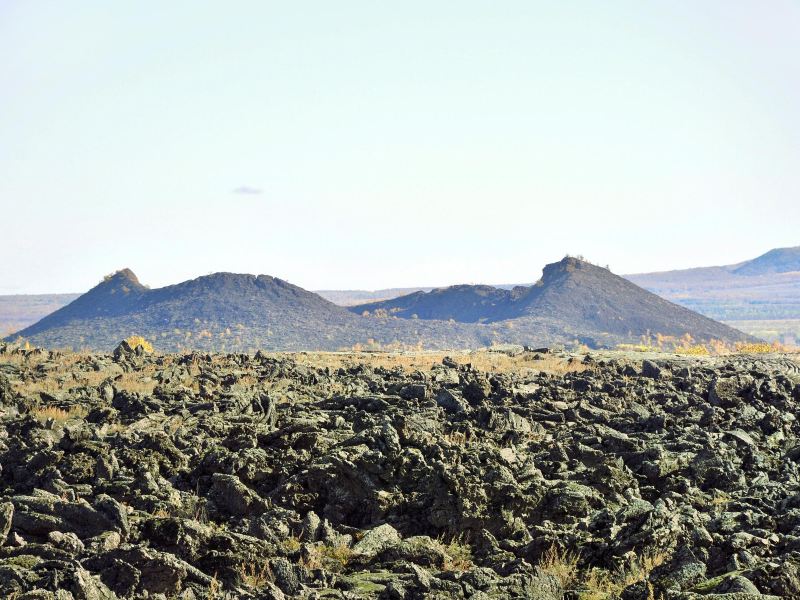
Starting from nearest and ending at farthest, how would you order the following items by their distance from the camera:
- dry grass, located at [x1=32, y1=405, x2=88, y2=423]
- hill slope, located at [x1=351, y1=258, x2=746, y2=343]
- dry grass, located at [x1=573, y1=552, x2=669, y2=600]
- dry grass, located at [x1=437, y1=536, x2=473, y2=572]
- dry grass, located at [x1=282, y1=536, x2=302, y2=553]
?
dry grass, located at [x1=573, y1=552, x2=669, y2=600], dry grass, located at [x1=437, y1=536, x2=473, y2=572], dry grass, located at [x1=282, y1=536, x2=302, y2=553], dry grass, located at [x1=32, y1=405, x2=88, y2=423], hill slope, located at [x1=351, y1=258, x2=746, y2=343]

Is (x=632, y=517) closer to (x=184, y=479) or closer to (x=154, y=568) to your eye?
(x=154, y=568)

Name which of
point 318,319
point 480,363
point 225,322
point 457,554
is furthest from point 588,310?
point 457,554

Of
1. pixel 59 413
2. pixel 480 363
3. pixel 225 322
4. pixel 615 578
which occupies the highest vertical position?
pixel 225 322

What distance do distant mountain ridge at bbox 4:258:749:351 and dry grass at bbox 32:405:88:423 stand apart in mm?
99389

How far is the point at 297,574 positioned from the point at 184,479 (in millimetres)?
7382

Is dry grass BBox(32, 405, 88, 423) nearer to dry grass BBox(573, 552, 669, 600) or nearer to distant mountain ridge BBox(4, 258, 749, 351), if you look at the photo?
dry grass BBox(573, 552, 669, 600)

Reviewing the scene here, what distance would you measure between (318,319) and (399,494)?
139 meters

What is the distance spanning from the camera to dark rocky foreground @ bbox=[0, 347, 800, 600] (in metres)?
12.5

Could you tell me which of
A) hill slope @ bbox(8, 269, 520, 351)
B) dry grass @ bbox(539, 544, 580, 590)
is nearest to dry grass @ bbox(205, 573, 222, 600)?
dry grass @ bbox(539, 544, 580, 590)

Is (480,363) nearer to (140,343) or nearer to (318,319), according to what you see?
(140,343)

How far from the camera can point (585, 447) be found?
2212 centimetres

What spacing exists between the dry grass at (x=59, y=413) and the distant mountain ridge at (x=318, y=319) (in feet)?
326

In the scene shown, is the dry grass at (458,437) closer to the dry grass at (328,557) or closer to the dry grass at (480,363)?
the dry grass at (328,557)

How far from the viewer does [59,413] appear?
27391mm
